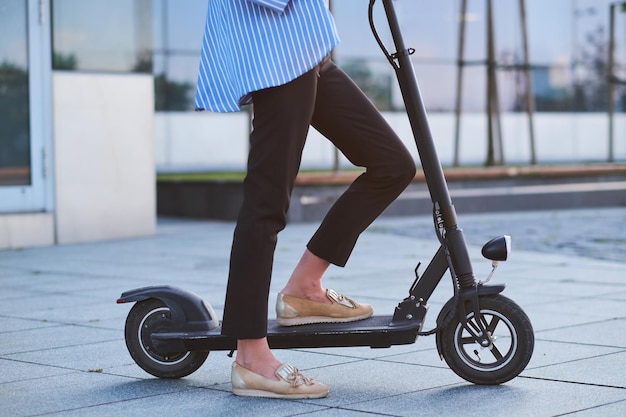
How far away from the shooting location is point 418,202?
13.2 meters

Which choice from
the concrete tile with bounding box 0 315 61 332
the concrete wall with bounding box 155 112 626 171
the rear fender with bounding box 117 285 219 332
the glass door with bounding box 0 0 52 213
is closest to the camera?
the rear fender with bounding box 117 285 219 332

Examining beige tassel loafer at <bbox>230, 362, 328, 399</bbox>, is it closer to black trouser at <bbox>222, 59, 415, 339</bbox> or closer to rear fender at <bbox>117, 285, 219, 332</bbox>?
black trouser at <bbox>222, 59, 415, 339</bbox>

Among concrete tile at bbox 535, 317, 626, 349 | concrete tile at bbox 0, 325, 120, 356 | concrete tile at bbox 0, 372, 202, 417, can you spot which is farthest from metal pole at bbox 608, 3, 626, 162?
concrete tile at bbox 0, 372, 202, 417

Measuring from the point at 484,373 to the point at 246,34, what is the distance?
132 centimetres

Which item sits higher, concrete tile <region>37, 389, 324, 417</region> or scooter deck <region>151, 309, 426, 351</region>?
scooter deck <region>151, 309, 426, 351</region>

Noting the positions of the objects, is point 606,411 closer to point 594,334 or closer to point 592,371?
point 592,371

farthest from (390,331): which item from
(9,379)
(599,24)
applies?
(599,24)

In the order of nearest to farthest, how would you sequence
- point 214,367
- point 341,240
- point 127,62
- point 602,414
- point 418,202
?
point 602,414 → point 341,240 → point 214,367 → point 127,62 → point 418,202

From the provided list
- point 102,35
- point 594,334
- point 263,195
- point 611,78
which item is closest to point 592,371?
point 594,334

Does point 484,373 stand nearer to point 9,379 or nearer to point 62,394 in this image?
point 62,394

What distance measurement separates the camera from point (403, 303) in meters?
3.77

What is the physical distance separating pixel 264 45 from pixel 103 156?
689 cm

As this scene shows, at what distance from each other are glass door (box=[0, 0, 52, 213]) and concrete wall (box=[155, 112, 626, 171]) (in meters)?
7.42

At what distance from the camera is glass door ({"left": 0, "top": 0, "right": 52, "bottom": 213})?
31.8ft
